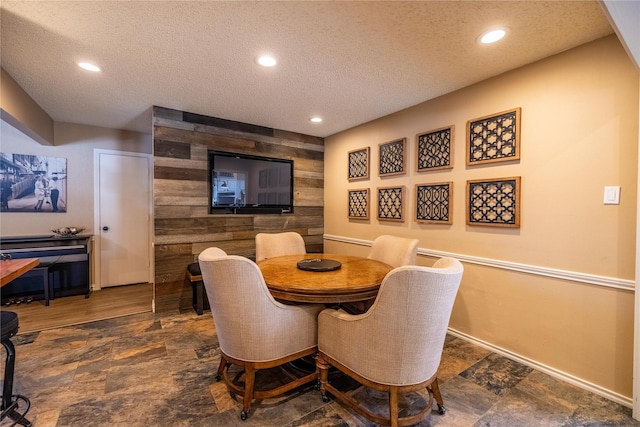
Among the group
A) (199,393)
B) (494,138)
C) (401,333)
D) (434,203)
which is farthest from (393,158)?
(199,393)

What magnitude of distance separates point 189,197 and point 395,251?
241cm

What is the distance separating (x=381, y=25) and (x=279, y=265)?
71.0 inches

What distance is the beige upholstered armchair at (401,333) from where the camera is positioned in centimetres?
136

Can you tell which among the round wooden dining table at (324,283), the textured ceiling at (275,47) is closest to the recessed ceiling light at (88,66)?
the textured ceiling at (275,47)

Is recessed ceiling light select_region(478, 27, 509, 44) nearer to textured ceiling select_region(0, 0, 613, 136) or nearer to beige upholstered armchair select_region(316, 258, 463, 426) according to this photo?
textured ceiling select_region(0, 0, 613, 136)

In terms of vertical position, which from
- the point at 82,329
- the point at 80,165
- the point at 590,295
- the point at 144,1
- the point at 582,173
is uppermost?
the point at 144,1

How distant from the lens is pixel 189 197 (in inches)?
135

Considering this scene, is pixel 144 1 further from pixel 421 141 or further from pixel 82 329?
pixel 82 329

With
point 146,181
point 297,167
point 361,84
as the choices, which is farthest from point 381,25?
point 146,181

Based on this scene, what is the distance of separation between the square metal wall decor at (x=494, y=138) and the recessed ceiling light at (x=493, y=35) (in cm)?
65

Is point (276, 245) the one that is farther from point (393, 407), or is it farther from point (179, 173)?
point (393, 407)

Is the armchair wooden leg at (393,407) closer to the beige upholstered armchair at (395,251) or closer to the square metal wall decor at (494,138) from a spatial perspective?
the beige upholstered armchair at (395,251)

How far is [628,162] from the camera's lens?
1785 millimetres

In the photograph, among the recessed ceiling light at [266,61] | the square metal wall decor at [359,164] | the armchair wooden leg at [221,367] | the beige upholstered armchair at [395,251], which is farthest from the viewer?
the square metal wall decor at [359,164]
